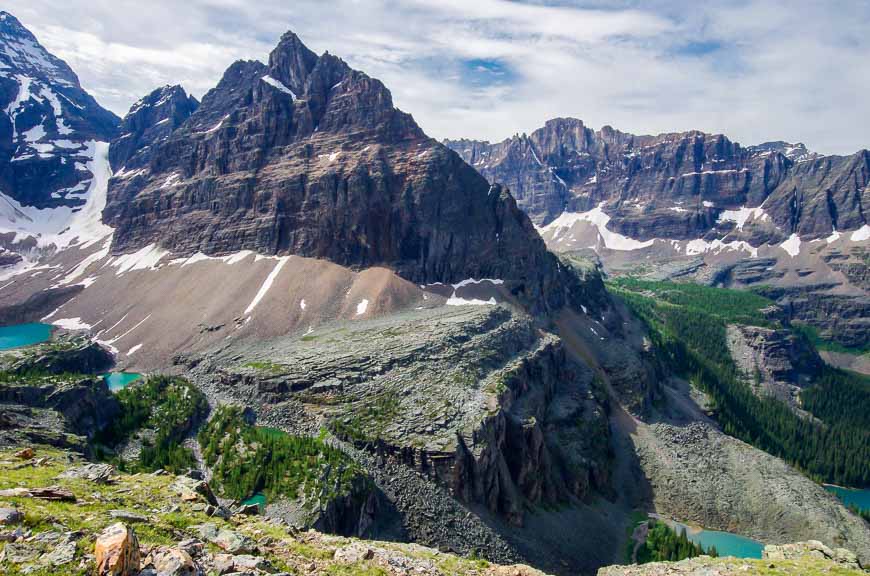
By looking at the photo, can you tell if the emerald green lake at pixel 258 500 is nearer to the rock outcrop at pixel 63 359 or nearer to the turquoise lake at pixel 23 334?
the rock outcrop at pixel 63 359

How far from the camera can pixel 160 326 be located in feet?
370

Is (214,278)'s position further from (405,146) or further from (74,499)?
(74,499)

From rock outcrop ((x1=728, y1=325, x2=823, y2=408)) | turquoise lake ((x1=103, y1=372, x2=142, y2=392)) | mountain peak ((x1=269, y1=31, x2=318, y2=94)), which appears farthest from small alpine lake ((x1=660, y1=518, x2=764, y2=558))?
mountain peak ((x1=269, y1=31, x2=318, y2=94))

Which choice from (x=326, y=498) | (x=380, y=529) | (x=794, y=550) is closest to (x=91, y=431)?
(x=326, y=498)

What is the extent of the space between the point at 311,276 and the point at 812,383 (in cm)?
15996

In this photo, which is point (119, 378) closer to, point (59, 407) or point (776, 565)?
point (59, 407)

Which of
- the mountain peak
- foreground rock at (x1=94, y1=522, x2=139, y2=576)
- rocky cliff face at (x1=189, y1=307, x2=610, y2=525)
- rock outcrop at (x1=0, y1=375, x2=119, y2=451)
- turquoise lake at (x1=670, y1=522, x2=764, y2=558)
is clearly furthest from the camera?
the mountain peak

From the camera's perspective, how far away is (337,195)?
125 metres

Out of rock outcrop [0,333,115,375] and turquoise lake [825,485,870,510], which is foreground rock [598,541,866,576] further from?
rock outcrop [0,333,115,375]

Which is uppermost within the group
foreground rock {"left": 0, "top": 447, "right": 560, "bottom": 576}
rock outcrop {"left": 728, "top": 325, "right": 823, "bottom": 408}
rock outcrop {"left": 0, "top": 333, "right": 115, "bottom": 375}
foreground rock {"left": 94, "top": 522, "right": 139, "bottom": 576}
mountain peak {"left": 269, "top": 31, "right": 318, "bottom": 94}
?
mountain peak {"left": 269, "top": 31, "right": 318, "bottom": 94}

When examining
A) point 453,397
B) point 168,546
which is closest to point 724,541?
point 453,397

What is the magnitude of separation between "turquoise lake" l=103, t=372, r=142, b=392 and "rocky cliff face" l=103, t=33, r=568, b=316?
42.9m

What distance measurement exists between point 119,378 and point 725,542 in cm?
10555

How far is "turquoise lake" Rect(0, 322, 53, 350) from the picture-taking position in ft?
396
